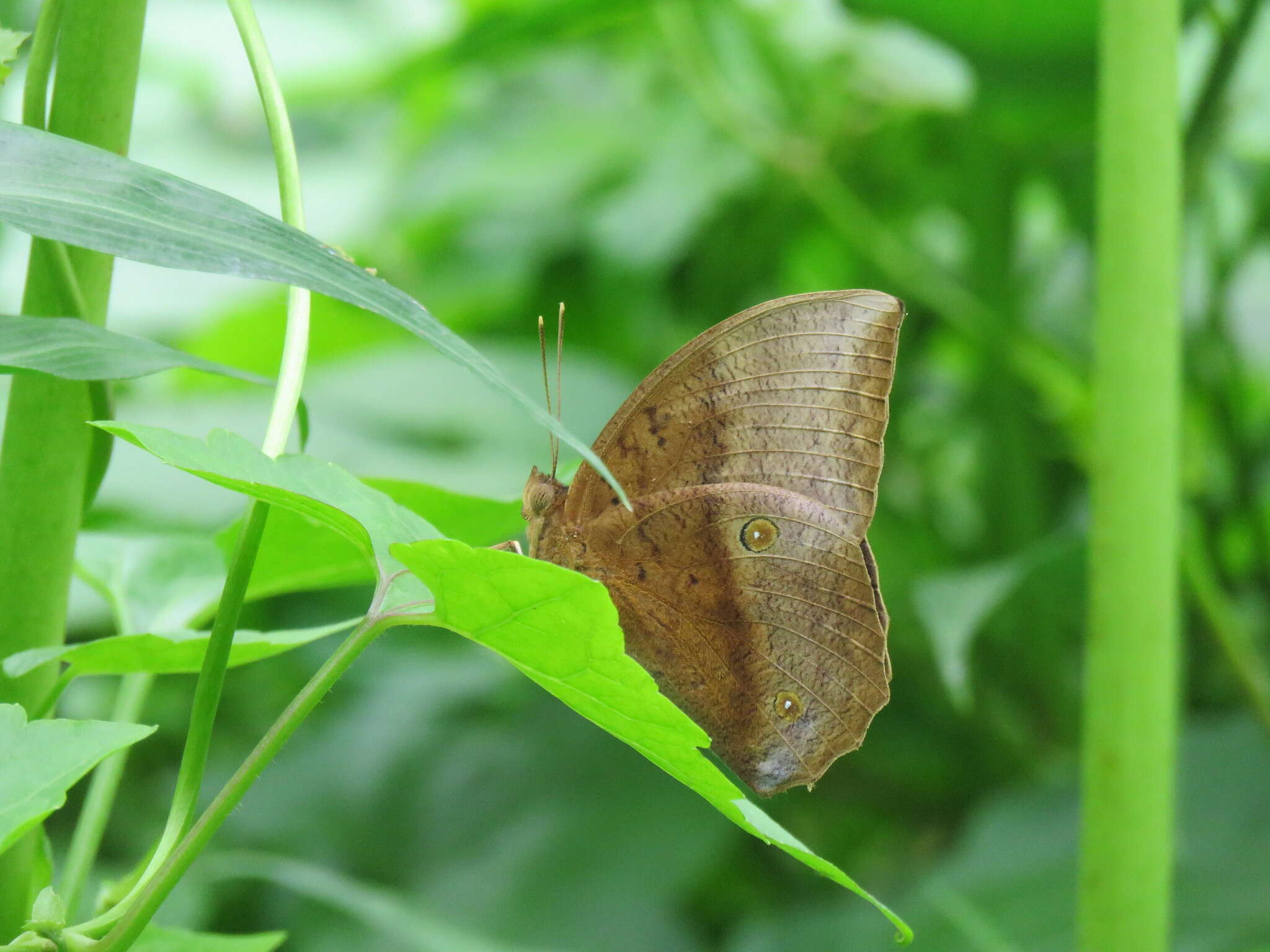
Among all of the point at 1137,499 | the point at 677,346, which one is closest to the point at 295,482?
the point at 1137,499

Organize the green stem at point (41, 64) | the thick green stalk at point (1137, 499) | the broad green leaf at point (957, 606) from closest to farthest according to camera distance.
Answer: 1. the green stem at point (41, 64)
2. the thick green stalk at point (1137, 499)
3. the broad green leaf at point (957, 606)

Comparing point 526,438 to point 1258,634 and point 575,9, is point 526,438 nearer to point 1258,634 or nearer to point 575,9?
point 575,9

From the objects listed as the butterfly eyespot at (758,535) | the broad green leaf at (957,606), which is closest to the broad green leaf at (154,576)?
the butterfly eyespot at (758,535)

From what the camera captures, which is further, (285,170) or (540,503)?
(540,503)

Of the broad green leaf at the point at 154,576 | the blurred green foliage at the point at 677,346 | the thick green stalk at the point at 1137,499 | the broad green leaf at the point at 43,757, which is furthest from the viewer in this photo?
the blurred green foliage at the point at 677,346

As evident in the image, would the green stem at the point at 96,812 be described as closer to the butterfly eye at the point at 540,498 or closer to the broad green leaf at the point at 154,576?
the broad green leaf at the point at 154,576

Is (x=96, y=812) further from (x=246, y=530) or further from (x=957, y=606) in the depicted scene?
(x=957, y=606)

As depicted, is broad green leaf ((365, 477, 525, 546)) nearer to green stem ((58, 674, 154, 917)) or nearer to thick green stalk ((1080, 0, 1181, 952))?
green stem ((58, 674, 154, 917))

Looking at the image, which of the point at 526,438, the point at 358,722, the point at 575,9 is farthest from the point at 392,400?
the point at 575,9
